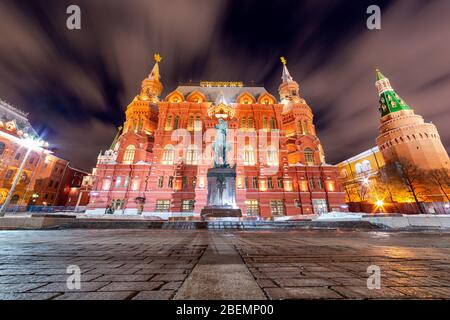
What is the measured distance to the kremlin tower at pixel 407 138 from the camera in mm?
35906

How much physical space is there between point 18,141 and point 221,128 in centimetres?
4386

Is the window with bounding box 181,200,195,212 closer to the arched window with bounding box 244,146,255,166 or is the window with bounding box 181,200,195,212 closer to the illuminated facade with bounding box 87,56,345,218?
the illuminated facade with bounding box 87,56,345,218

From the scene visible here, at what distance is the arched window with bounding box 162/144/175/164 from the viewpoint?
30.2 m

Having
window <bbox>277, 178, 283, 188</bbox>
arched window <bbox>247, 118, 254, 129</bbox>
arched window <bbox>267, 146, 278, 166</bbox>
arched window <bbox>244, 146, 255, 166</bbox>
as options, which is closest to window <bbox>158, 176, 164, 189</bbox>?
arched window <bbox>244, 146, 255, 166</bbox>

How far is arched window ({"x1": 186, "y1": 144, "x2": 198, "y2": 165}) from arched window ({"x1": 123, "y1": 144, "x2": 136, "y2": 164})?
9143 millimetres

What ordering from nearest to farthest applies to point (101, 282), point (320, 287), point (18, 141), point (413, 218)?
point (320, 287), point (101, 282), point (413, 218), point (18, 141)

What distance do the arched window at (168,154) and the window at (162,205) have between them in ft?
20.9

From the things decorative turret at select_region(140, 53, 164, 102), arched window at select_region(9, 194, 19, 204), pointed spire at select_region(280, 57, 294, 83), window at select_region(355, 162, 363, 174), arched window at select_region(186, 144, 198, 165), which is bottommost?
arched window at select_region(9, 194, 19, 204)

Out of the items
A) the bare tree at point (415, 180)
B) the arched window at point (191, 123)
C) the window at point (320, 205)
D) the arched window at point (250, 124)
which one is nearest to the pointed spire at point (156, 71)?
the arched window at point (191, 123)

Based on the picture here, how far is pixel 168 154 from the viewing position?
30.8 m

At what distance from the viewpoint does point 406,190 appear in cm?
3241

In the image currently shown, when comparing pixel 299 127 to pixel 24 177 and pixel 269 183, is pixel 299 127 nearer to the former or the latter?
pixel 269 183
